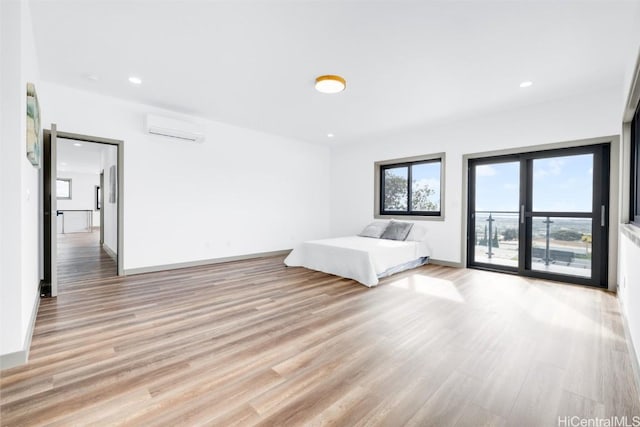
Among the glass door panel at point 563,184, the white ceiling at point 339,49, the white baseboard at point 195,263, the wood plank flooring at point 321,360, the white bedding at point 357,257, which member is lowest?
the wood plank flooring at point 321,360

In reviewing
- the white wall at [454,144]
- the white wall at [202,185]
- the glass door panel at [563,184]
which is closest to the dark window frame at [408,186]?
the white wall at [454,144]

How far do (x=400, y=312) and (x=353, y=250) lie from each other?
4.89ft

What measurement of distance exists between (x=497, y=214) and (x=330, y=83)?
142 inches

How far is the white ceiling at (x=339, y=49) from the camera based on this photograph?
7.50 feet

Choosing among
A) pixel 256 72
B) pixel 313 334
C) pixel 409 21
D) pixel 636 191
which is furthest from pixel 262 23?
pixel 636 191

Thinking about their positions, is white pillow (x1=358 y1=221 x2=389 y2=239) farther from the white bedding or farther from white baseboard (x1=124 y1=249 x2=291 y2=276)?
white baseboard (x1=124 y1=249 x2=291 y2=276)

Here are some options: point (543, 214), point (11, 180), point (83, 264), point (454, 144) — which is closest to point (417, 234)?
point (454, 144)

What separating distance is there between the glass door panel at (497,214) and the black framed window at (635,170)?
4.56 feet

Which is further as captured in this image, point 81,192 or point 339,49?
point 81,192

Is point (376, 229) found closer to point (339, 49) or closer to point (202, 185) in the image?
point (202, 185)

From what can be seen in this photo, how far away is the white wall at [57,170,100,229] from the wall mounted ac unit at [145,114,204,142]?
35.3 feet

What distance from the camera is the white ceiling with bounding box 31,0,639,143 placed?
2.29 meters

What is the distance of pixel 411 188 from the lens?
600cm

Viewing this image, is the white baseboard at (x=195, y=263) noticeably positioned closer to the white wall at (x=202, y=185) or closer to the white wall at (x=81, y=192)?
the white wall at (x=202, y=185)
